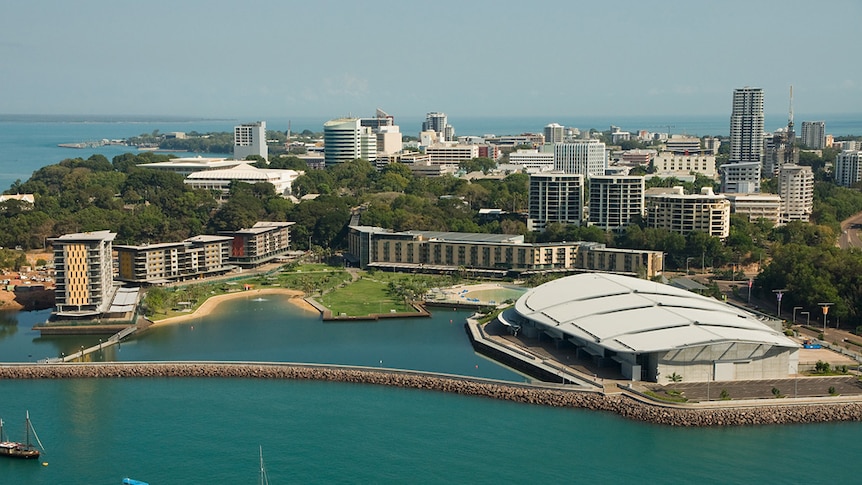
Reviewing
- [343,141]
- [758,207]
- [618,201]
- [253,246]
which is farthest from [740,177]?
[253,246]

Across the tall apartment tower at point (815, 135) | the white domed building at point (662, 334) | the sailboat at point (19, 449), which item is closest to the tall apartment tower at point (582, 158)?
the tall apartment tower at point (815, 135)

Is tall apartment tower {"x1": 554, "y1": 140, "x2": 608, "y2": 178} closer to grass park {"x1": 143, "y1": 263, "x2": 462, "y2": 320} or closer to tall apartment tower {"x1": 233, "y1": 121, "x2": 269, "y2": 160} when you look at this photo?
tall apartment tower {"x1": 233, "y1": 121, "x2": 269, "y2": 160}

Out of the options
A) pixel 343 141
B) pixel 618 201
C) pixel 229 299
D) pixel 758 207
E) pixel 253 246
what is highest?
pixel 343 141

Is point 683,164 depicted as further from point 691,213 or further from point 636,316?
point 636,316

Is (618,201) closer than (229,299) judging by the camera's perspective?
No

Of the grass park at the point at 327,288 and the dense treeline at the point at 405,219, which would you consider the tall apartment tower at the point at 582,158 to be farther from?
the grass park at the point at 327,288

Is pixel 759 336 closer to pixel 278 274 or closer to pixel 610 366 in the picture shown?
pixel 610 366
